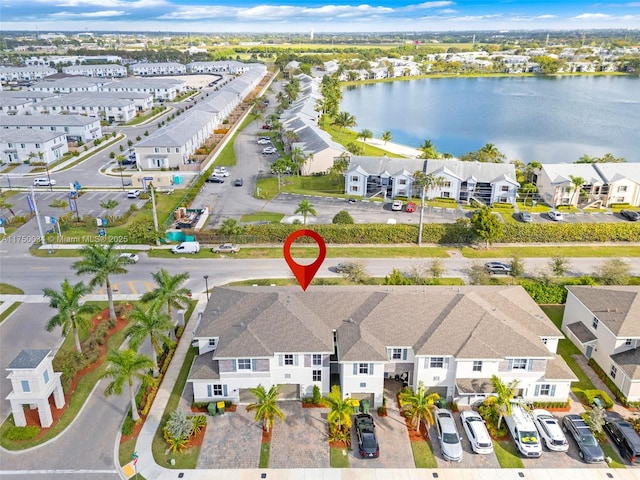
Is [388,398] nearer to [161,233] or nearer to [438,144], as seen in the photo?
[161,233]

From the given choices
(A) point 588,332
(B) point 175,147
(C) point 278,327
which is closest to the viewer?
(C) point 278,327

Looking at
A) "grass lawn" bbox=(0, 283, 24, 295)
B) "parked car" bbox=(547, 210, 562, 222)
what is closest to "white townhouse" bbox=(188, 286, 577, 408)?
"grass lawn" bbox=(0, 283, 24, 295)

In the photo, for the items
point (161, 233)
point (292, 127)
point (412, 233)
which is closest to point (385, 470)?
point (412, 233)

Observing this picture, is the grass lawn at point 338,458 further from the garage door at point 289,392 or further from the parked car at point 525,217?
the parked car at point 525,217

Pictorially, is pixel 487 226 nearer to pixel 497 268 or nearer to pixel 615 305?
pixel 497 268

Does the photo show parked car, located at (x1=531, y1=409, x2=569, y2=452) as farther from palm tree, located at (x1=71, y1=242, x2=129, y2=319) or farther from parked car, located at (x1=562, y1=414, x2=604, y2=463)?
palm tree, located at (x1=71, y1=242, x2=129, y2=319)

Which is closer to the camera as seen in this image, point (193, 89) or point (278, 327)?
point (278, 327)
